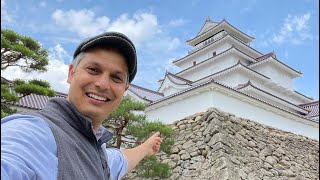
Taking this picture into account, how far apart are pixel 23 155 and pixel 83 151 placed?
0.70 feet

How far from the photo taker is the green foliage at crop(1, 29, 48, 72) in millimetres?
5300

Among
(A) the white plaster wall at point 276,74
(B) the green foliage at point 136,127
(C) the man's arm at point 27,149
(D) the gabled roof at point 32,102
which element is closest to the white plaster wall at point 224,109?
(B) the green foliage at point 136,127

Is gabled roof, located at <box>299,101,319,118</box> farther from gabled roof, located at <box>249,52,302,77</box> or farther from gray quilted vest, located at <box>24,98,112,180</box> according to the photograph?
gray quilted vest, located at <box>24,98,112,180</box>

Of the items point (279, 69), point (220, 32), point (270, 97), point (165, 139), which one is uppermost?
point (220, 32)

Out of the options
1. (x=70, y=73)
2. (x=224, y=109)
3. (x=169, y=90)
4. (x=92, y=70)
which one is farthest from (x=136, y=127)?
(x=169, y=90)

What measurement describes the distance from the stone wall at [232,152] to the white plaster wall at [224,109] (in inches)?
8.1

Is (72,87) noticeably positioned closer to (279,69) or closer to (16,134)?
(16,134)

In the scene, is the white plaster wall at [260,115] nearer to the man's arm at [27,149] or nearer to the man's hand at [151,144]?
the man's hand at [151,144]

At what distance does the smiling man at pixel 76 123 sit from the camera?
0.58 meters

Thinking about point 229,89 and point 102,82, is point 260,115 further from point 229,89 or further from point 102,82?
point 102,82

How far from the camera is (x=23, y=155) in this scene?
1.87 feet

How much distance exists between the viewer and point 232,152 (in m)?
7.79

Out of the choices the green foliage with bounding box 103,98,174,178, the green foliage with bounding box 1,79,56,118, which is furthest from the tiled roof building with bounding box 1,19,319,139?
the green foliage with bounding box 103,98,174,178

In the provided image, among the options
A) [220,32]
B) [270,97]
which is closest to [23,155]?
[270,97]
